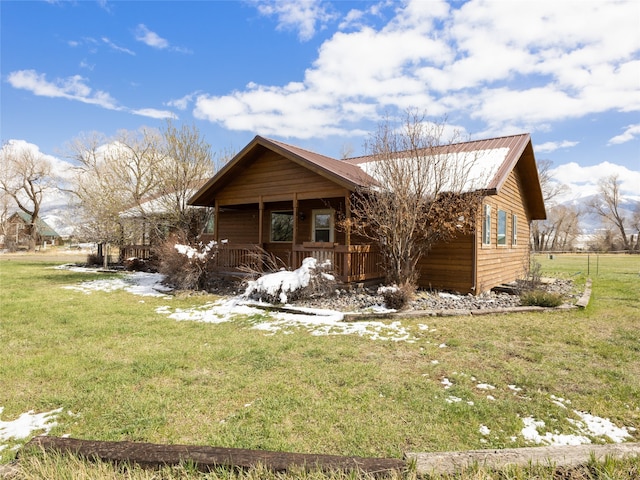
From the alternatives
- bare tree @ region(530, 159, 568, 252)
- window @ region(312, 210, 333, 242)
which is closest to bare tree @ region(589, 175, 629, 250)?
bare tree @ region(530, 159, 568, 252)

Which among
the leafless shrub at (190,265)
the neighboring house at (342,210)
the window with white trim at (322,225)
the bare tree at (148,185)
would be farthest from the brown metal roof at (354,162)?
the bare tree at (148,185)

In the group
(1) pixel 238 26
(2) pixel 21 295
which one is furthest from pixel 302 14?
(2) pixel 21 295

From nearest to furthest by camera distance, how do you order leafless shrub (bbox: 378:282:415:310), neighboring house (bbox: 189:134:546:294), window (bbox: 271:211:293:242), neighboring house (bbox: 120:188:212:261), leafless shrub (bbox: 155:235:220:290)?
leafless shrub (bbox: 378:282:415:310), neighboring house (bbox: 189:134:546:294), leafless shrub (bbox: 155:235:220:290), window (bbox: 271:211:293:242), neighboring house (bbox: 120:188:212:261)

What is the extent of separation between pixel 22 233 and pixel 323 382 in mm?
60234

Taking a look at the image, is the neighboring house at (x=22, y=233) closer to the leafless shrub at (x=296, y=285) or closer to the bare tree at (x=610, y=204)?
the leafless shrub at (x=296, y=285)

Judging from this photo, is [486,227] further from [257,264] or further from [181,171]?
[181,171]

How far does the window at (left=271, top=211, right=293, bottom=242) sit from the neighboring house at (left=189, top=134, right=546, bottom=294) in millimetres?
42

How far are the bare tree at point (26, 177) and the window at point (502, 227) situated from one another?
4919cm

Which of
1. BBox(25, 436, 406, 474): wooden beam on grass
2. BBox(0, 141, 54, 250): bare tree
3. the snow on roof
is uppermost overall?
BBox(0, 141, 54, 250): bare tree

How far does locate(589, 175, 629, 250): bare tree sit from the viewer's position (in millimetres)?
50062

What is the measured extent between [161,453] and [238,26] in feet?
40.4

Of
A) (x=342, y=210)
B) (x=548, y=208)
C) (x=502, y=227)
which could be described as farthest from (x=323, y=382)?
(x=548, y=208)

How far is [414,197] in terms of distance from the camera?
8.66 metres

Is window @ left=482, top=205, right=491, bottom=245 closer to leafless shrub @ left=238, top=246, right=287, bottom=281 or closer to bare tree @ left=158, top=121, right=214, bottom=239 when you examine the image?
leafless shrub @ left=238, top=246, right=287, bottom=281
